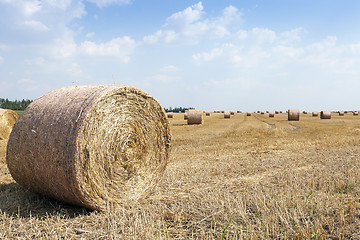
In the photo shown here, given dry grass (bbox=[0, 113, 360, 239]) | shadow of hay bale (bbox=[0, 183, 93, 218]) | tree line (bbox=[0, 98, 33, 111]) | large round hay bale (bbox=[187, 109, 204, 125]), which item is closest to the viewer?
dry grass (bbox=[0, 113, 360, 239])

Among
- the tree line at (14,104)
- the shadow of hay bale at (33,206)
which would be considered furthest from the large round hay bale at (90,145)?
the tree line at (14,104)

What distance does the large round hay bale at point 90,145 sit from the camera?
4605 millimetres

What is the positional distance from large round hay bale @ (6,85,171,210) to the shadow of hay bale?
20 centimetres

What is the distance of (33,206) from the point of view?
202 inches

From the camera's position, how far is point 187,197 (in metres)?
5.47

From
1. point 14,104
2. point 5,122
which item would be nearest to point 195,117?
point 5,122

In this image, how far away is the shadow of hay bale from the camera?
15.7 ft

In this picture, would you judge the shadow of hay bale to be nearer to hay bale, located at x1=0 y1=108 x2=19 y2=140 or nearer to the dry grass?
the dry grass

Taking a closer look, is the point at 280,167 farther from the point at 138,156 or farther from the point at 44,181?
the point at 44,181

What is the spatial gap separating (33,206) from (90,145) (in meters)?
1.65

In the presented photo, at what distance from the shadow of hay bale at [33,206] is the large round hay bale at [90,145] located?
0.65 feet

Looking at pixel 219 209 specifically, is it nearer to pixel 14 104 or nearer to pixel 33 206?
pixel 33 206

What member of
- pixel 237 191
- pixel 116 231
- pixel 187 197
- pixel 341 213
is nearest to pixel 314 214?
pixel 341 213

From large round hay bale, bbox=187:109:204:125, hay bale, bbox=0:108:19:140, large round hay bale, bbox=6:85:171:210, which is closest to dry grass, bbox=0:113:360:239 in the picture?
large round hay bale, bbox=6:85:171:210
